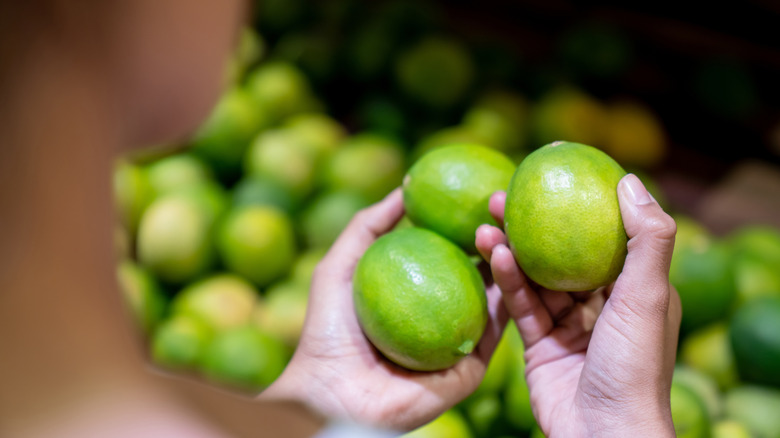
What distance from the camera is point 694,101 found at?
241cm

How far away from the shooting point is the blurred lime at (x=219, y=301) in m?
1.89

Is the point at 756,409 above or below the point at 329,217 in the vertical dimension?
below

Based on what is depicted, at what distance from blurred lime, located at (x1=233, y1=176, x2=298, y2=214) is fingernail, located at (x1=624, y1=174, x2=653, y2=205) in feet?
4.50

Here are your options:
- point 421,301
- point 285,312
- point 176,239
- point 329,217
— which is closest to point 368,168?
point 329,217

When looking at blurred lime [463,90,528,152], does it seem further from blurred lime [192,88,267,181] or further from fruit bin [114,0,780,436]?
blurred lime [192,88,267,181]

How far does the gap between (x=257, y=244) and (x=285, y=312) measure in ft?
0.83

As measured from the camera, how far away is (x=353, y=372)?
4.20 feet

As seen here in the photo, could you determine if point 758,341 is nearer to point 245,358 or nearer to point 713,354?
point 713,354

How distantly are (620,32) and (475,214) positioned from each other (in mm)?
1650

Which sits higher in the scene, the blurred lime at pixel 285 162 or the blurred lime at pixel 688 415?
the blurred lime at pixel 285 162

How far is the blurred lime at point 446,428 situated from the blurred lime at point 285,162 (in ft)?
3.40

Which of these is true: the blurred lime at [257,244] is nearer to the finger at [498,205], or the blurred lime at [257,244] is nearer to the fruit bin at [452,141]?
the fruit bin at [452,141]

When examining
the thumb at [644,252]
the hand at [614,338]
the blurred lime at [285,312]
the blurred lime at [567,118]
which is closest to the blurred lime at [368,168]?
the blurred lime at [285,312]

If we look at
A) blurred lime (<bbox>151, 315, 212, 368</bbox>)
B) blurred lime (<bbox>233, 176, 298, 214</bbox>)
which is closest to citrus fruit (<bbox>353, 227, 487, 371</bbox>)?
blurred lime (<bbox>151, 315, 212, 368</bbox>)
